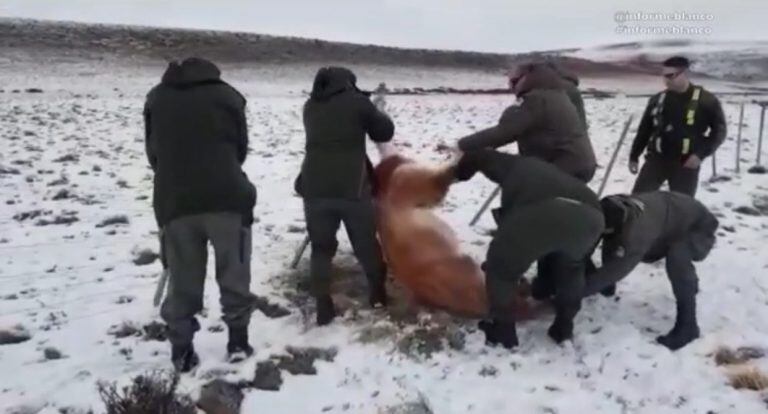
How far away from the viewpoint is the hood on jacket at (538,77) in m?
5.20

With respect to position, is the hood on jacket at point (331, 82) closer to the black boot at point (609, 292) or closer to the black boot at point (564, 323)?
the black boot at point (564, 323)

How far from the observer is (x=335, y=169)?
5.06 meters

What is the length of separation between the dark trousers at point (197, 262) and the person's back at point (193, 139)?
9cm

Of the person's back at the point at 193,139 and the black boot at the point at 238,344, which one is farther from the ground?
the person's back at the point at 193,139

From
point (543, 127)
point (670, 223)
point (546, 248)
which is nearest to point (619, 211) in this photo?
point (670, 223)

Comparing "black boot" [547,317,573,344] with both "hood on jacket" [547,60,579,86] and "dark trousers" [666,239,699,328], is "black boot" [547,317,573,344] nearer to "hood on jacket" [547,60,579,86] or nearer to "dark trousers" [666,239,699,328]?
"dark trousers" [666,239,699,328]

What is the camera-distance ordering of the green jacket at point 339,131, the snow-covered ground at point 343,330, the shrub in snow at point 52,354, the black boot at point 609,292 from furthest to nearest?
the black boot at point 609,292
the green jacket at point 339,131
the shrub in snow at point 52,354
the snow-covered ground at point 343,330

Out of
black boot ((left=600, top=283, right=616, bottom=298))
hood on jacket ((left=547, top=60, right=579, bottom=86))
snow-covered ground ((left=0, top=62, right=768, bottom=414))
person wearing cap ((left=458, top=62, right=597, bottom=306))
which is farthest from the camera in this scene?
black boot ((left=600, top=283, right=616, bottom=298))

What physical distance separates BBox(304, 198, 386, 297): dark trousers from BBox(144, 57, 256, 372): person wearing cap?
2.23 feet

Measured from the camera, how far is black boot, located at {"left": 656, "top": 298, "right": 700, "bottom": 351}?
496 cm

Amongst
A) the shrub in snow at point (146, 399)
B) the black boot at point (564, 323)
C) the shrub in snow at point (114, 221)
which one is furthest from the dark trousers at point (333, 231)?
the shrub in snow at point (114, 221)

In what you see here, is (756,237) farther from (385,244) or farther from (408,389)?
(408,389)

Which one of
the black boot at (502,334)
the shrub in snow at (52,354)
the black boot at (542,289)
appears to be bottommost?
the shrub in snow at (52,354)

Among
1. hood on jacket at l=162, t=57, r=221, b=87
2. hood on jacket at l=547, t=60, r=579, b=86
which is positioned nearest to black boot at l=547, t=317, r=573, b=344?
hood on jacket at l=547, t=60, r=579, b=86
